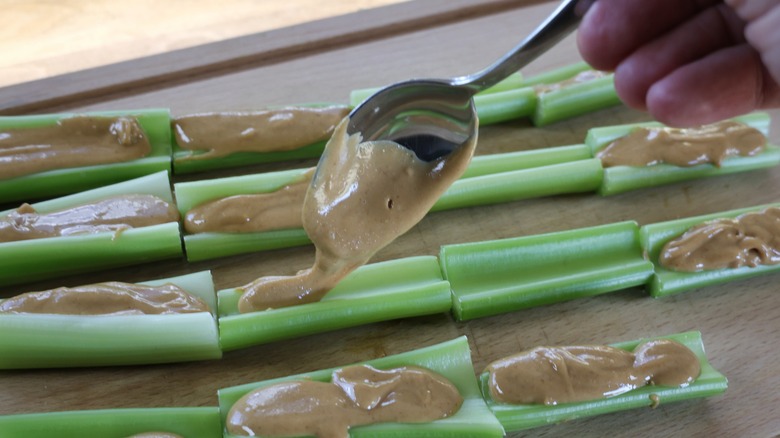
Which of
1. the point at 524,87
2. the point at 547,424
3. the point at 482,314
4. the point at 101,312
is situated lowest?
the point at 547,424

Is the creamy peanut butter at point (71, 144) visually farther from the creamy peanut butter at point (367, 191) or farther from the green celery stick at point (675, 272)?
the green celery stick at point (675, 272)

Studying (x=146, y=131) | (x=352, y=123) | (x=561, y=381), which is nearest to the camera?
(x=352, y=123)

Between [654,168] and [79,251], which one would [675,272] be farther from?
[79,251]

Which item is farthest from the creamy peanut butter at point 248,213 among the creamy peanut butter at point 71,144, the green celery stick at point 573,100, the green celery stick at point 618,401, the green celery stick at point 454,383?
the green celery stick at point 573,100

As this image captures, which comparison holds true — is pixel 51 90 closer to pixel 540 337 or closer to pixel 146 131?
pixel 146 131

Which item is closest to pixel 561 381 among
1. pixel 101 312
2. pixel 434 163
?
pixel 434 163

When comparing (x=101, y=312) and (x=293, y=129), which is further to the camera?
(x=293, y=129)

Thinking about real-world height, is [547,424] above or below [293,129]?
below

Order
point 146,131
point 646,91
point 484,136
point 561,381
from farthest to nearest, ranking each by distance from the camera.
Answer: point 484,136 < point 146,131 < point 646,91 < point 561,381
